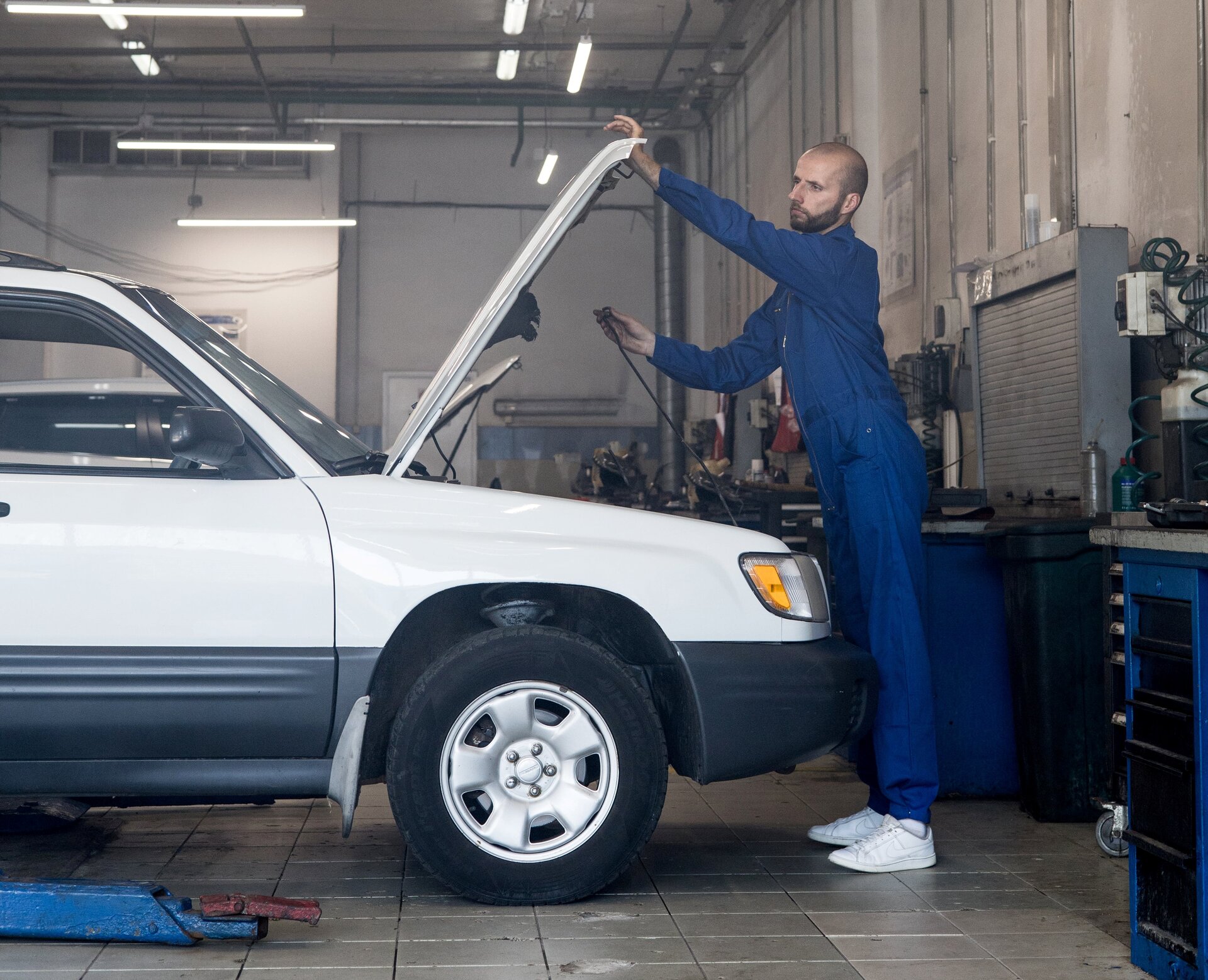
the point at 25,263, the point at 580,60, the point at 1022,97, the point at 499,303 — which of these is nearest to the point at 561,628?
the point at 499,303

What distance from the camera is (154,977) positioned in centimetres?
247

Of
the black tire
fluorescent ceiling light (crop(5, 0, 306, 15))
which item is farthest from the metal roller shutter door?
fluorescent ceiling light (crop(5, 0, 306, 15))

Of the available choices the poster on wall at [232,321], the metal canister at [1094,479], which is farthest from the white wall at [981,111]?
the poster on wall at [232,321]

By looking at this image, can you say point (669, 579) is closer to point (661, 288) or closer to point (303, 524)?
point (303, 524)

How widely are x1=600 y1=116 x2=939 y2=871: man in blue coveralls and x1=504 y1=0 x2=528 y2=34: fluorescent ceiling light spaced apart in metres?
6.77

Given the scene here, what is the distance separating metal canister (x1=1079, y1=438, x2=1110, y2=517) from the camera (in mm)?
4609

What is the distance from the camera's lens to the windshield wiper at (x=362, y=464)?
308cm

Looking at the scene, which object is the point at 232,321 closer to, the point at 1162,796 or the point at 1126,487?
the point at 1126,487

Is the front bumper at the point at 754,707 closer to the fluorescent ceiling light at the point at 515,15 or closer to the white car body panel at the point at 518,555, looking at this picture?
the white car body panel at the point at 518,555

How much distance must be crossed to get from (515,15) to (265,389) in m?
7.83

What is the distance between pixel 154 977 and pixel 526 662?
1018 millimetres

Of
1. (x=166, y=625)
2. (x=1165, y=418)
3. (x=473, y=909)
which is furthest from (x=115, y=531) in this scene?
(x=1165, y=418)

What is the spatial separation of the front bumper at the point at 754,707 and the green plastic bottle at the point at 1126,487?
1.91 meters

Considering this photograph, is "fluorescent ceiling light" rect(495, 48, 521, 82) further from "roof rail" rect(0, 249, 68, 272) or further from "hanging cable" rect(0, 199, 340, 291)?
"roof rail" rect(0, 249, 68, 272)
